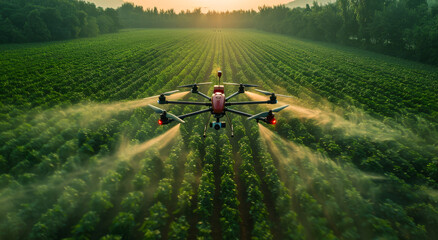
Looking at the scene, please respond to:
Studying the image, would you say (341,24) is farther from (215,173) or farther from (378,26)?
(215,173)

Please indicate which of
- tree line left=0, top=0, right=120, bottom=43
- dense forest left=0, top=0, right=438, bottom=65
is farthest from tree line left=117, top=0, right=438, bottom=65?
tree line left=0, top=0, right=120, bottom=43

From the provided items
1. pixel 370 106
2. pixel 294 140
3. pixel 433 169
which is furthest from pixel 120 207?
pixel 370 106

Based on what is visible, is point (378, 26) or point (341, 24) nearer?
point (378, 26)

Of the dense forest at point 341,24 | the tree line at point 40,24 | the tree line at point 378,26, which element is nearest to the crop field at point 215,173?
the tree line at point 378,26

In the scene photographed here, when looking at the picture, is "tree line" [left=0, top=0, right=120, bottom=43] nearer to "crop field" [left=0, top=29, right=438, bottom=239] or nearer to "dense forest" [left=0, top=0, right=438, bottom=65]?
"dense forest" [left=0, top=0, right=438, bottom=65]

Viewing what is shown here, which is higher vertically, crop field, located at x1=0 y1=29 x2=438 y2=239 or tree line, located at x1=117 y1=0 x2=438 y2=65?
tree line, located at x1=117 y1=0 x2=438 y2=65

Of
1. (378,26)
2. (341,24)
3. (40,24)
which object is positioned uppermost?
(341,24)

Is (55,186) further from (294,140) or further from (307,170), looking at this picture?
(294,140)

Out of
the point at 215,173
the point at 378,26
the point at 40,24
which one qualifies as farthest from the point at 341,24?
the point at 40,24

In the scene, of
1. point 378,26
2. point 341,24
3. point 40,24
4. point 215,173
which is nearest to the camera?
point 215,173

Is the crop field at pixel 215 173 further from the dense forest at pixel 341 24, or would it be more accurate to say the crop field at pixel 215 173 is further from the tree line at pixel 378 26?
the dense forest at pixel 341 24

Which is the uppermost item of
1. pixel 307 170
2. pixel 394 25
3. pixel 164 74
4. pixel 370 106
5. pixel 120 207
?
pixel 394 25
